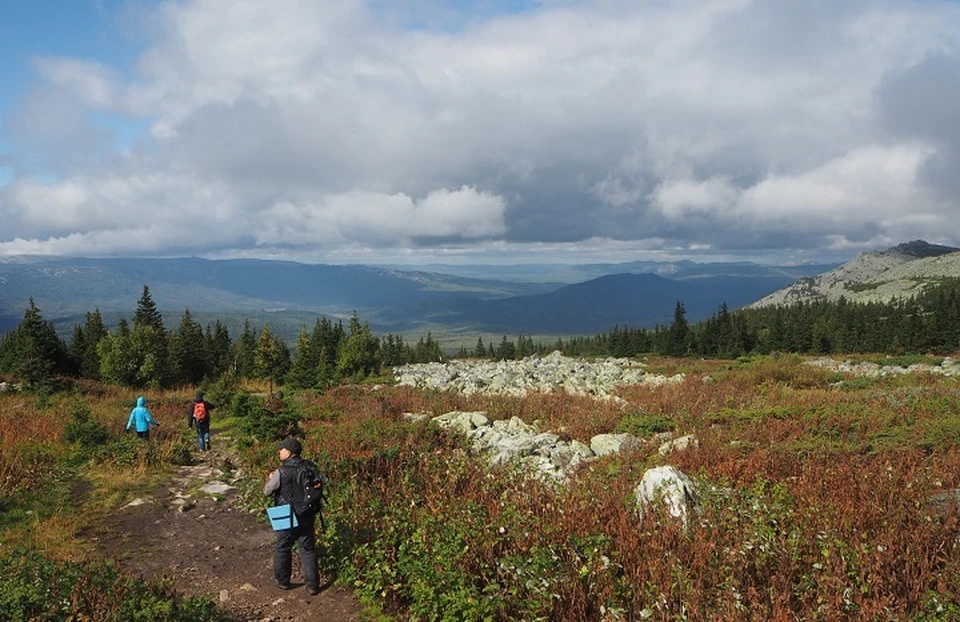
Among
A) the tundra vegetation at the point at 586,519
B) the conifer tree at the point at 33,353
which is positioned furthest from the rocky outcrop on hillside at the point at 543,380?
the conifer tree at the point at 33,353

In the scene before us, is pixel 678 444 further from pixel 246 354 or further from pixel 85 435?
pixel 246 354

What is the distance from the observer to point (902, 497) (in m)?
7.39

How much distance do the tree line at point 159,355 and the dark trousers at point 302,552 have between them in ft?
81.0

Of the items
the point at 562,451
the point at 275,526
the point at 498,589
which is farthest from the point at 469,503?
the point at 562,451

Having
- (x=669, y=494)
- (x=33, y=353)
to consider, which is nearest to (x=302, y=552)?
(x=669, y=494)

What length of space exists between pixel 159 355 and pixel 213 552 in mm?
47786

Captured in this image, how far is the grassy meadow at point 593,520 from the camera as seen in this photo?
18.3 feet

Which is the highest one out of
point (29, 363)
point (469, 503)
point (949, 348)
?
point (469, 503)

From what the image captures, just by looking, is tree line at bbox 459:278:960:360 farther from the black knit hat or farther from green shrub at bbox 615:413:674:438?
the black knit hat

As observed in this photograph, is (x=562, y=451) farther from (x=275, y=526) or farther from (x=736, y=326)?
(x=736, y=326)

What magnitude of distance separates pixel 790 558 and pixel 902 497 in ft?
8.83

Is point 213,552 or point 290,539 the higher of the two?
point 290,539

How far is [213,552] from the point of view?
9023mm

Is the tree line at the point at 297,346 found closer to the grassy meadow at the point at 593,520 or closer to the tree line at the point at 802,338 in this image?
the tree line at the point at 802,338
